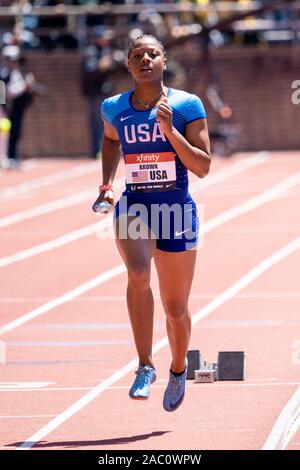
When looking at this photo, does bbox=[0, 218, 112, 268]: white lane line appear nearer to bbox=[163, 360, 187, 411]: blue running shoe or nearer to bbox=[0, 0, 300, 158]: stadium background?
bbox=[163, 360, 187, 411]: blue running shoe

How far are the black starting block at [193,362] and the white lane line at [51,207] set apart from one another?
1083 cm

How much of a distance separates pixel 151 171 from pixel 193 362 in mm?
1937

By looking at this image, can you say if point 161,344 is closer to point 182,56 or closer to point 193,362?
point 193,362

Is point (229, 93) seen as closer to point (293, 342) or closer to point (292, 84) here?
point (292, 84)

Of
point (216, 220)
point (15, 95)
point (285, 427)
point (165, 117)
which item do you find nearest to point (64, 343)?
point (285, 427)

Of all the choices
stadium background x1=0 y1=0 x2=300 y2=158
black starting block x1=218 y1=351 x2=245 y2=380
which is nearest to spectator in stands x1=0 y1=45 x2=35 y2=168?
stadium background x1=0 y1=0 x2=300 y2=158

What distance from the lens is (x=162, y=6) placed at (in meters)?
31.8

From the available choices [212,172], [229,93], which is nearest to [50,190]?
[212,172]

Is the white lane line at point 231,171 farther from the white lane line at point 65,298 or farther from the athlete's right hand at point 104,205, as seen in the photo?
the athlete's right hand at point 104,205

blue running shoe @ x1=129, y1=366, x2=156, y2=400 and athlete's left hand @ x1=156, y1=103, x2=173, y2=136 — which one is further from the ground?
athlete's left hand @ x1=156, y1=103, x2=173, y2=136

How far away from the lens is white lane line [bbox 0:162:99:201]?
24.7 m

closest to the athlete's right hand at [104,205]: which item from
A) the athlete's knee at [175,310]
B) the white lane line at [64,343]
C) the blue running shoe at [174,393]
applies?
the athlete's knee at [175,310]

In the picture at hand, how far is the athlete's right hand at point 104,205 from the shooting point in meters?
8.30

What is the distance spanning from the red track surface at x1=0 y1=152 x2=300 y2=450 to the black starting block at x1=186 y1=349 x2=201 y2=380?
215 millimetres
